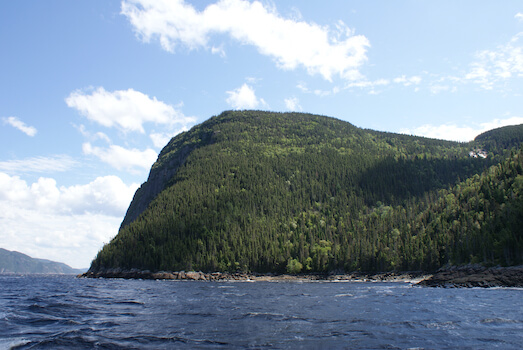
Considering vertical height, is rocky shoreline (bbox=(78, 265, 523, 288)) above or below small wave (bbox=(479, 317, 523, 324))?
above

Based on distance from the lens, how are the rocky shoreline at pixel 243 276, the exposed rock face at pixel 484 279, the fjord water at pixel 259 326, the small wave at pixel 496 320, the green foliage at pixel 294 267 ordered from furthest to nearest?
1. the green foliage at pixel 294 267
2. the rocky shoreline at pixel 243 276
3. the exposed rock face at pixel 484 279
4. the small wave at pixel 496 320
5. the fjord water at pixel 259 326

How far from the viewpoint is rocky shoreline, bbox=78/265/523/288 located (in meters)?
99.1

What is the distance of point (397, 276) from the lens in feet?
481

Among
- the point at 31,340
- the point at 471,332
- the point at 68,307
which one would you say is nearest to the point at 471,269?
the point at 471,332

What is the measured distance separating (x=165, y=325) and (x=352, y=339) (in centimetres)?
1820

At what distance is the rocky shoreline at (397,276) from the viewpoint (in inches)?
3903

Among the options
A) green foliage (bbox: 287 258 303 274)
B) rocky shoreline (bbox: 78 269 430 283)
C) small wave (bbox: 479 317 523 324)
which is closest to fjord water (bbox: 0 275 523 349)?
small wave (bbox: 479 317 523 324)

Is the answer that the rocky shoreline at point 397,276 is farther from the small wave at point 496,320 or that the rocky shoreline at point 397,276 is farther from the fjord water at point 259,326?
the small wave at point 496,320

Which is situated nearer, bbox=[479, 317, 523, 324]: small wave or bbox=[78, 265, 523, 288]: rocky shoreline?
bbox=[479, 317, 523, 324]: small wave

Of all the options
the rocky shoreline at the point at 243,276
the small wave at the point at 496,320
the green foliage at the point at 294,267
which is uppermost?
the green foliage at the point at 294,267

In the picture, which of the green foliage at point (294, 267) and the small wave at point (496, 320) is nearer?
the small wave at point (496, 320)

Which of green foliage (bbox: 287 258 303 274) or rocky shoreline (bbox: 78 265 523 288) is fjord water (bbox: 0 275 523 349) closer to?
rocky shoreline (bbox: 78 265 523 288)

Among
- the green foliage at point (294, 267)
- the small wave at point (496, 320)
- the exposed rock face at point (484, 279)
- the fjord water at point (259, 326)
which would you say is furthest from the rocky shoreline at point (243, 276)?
the small wave at point (496, 320)

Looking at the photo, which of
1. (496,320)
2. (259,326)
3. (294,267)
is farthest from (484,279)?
(259,326)
